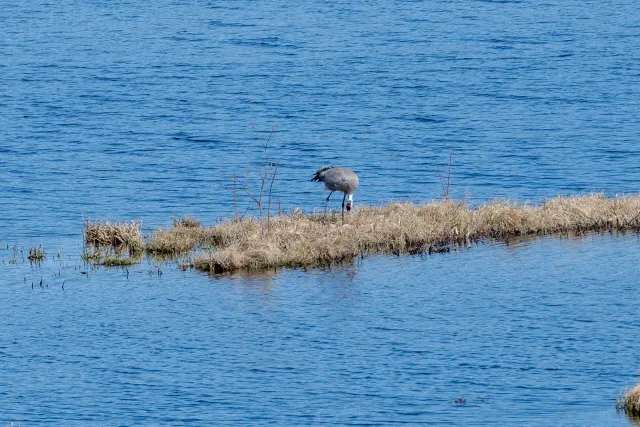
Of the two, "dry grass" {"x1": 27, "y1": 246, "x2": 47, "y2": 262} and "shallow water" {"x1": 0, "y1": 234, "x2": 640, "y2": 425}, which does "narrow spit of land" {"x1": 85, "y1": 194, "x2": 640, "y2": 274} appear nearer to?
"shallow water" {"x1": 0, "y1": 234, "x2": 640, "y2": 425}

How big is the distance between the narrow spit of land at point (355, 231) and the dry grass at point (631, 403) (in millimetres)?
9013

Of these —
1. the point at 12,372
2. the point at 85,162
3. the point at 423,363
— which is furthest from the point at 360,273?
the point at 85,162

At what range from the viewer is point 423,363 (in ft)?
65.2

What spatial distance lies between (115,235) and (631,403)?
12.9m

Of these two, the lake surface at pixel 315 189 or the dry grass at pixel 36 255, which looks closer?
the lake surface at pixel 315 189

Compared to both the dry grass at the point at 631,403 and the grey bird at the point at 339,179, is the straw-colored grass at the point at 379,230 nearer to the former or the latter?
the grey bird at the point at 339,179

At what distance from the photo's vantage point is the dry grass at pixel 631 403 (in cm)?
1739

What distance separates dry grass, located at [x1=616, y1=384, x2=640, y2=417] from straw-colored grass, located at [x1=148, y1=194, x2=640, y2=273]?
9.01m

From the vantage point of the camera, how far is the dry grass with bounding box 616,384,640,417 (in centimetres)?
1739

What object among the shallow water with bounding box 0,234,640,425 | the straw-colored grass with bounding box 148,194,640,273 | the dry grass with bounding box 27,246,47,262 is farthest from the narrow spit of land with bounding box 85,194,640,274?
the dry grass with bounding box 27,246,47,262

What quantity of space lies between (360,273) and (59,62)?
39.2 m

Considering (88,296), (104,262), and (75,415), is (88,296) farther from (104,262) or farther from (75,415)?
(75,415)

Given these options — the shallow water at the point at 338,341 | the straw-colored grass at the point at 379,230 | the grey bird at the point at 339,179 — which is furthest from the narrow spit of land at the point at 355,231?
the grey bird at the point at 339,179

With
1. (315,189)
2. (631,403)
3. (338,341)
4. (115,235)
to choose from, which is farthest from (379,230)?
(315,189)
